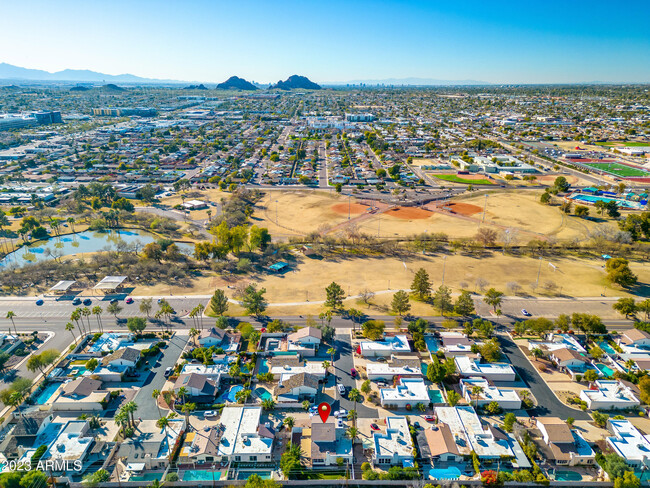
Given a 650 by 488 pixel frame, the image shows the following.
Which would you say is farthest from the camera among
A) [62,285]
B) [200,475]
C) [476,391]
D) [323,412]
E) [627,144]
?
[627,144]

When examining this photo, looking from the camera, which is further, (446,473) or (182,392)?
(182,392)

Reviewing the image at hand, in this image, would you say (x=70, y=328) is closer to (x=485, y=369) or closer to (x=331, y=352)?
(x=331, y=352)

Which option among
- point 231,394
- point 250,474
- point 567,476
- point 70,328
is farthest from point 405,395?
point 70,328

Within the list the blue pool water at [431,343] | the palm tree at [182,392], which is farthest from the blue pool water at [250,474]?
the blue pool water at [431,343]

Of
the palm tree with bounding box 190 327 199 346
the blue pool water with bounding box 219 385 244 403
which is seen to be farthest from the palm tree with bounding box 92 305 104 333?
the blue pool water with bounding box 219 385 244 403

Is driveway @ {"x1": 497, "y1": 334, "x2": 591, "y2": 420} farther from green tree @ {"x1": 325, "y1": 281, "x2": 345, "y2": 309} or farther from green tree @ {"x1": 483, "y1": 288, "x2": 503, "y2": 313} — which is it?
green tree @ {"x1": 325, "y1": 281, "x2": 345, "y2": 309}

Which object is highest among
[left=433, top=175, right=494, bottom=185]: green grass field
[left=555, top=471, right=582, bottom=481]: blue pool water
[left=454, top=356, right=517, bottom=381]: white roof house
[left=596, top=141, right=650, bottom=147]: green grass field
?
[left=596, top=141, right=650, bottom=147]: green grass field
